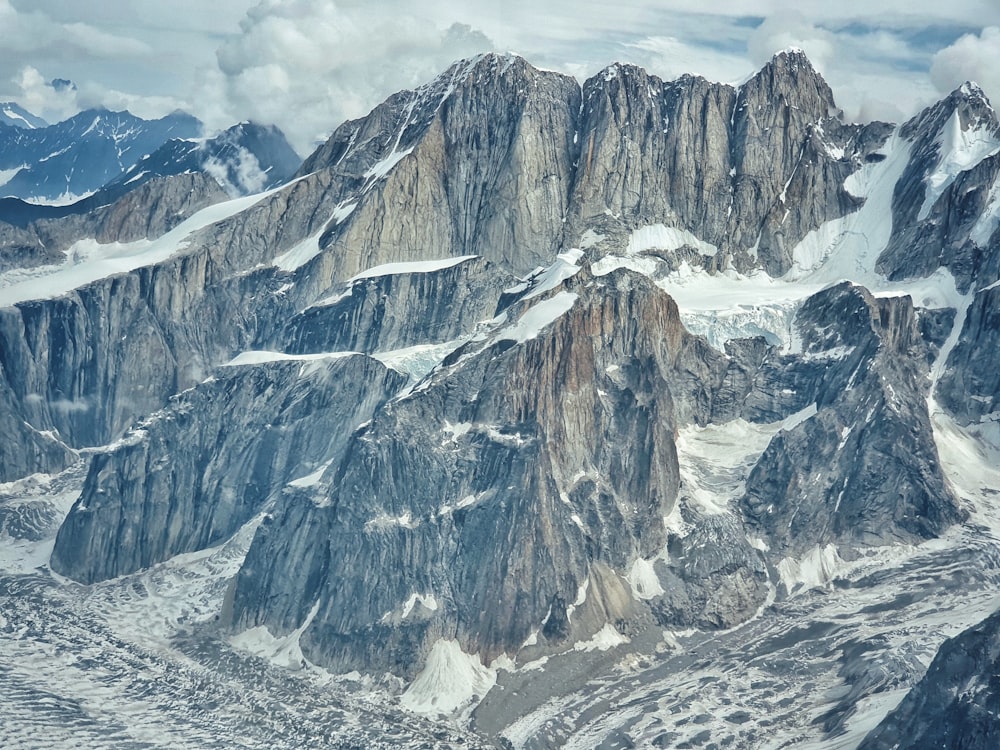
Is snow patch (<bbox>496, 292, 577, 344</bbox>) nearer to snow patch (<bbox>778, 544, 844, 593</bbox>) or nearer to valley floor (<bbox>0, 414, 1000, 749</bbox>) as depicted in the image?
valley floor (<bbox>0, 414, 1000, 749</bbox>)

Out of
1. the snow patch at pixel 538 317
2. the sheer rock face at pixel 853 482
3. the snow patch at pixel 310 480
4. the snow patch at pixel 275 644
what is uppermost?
the snow patch at pixel 538 317

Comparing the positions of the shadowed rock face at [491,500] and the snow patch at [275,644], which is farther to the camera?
the snow patch at [275,644]

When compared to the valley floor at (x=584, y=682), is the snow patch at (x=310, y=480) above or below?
above

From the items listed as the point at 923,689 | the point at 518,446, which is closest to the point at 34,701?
the point at 518,446

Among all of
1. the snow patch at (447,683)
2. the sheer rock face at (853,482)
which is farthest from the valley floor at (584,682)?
the sheer rock face at (853,482)

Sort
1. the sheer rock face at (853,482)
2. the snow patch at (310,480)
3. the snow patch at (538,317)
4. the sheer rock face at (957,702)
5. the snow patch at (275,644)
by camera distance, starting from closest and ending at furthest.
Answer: the sheer rock face at (957,702), the snow patch at (275,644), the snow patch at (538,317), the snow patch at (310,480), the sheer rock face at (853,482)

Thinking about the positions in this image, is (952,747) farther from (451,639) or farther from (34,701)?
(34,701)

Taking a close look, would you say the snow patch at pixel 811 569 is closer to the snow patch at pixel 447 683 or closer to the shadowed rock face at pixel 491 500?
the shadowed rock face at pixel 491 500

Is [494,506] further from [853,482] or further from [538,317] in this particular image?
[853,482]

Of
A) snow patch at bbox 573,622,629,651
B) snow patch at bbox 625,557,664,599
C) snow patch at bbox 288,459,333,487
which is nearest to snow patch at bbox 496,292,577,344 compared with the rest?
snow patch at bbox 288,459,333,487
